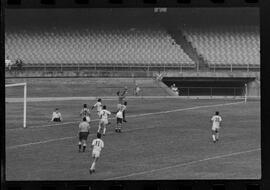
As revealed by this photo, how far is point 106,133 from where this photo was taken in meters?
20.3

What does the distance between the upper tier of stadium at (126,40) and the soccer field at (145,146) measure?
8.88m

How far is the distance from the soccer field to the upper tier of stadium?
8875 mm

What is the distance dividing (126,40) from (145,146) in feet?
59.9

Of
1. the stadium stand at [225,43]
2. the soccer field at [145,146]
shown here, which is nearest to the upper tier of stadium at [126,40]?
the stadium stand at [225,43]

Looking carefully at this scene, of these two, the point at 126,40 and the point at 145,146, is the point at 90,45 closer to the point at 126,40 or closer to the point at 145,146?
the point at 126,40

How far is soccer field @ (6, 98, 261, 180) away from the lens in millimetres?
15523

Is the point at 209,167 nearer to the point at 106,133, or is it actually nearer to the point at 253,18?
the point at 106,133

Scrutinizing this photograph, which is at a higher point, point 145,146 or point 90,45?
point 90,45

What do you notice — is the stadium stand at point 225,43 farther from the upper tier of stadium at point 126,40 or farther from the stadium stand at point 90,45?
the stadium stand at point 90,45

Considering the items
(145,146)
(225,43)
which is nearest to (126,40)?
(225,43)

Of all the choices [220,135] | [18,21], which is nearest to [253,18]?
[18,21]

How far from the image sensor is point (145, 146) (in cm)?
1995

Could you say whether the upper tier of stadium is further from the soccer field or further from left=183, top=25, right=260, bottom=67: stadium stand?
the soccer field

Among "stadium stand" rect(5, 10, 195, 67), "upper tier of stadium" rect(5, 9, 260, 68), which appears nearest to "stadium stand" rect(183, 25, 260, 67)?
"upper tier of stadium" rect(5, 9, 260, 68)
